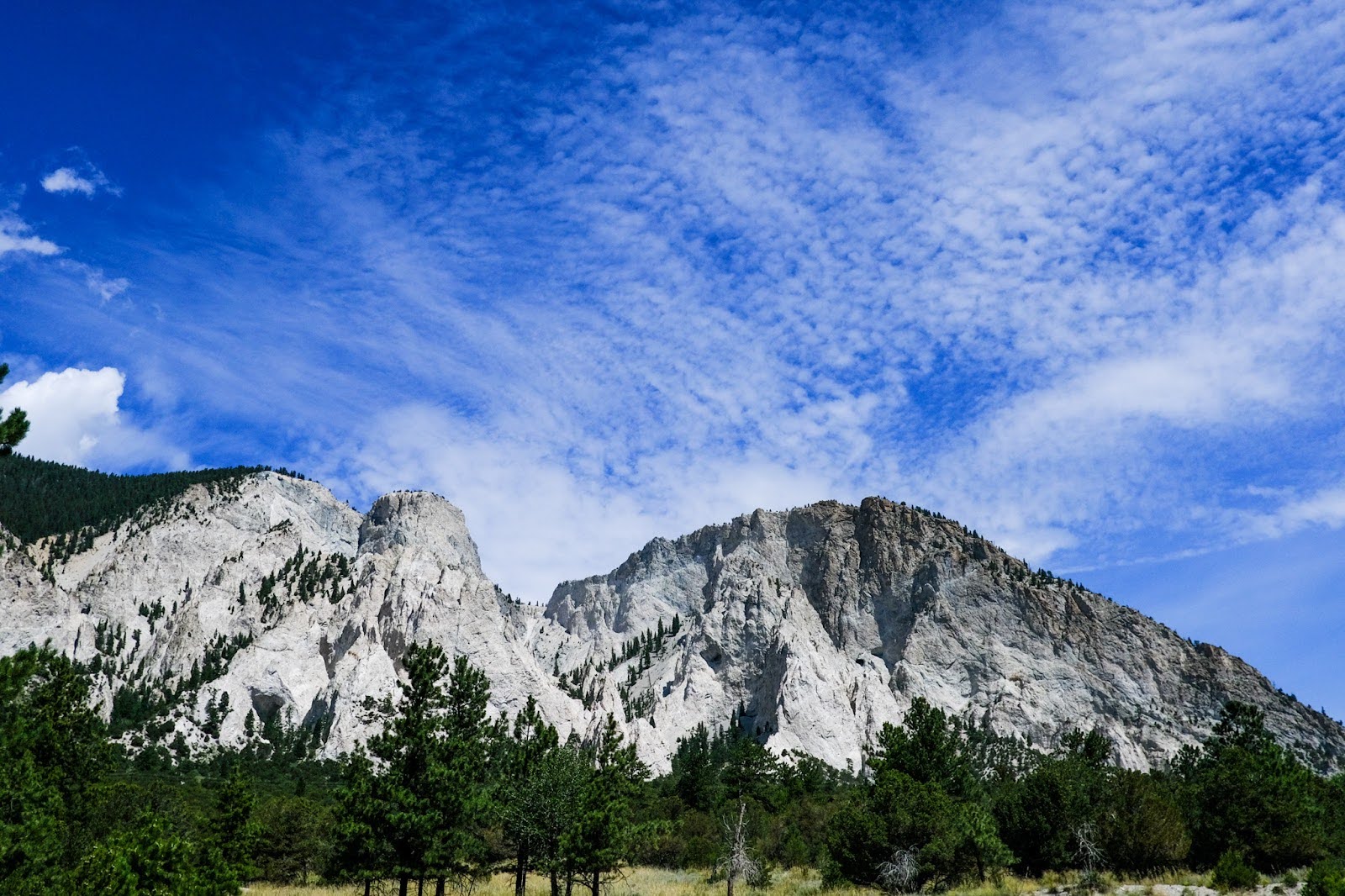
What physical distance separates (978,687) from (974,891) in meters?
121

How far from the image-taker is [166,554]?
143125mm

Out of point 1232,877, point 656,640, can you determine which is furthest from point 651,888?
point 656,640

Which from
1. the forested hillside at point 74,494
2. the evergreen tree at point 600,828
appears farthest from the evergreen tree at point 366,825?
the forested hillside at point 74,494

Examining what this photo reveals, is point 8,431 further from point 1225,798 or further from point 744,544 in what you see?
point 744,544

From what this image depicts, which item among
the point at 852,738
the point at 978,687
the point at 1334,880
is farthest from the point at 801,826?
the point at 978,687

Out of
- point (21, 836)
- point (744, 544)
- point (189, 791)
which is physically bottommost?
point (189, 791)

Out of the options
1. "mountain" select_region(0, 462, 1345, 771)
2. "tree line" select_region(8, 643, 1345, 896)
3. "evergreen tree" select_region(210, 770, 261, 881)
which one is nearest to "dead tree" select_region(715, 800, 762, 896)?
"tree line" select_region(8, 643, 1345, 896)

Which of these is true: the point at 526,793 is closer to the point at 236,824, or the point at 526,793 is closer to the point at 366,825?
the point at 366,825

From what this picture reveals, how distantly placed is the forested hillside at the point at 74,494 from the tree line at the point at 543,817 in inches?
4854

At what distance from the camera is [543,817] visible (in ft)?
104

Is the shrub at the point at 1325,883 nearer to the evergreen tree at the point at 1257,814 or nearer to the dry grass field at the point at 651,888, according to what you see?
the evergreen tree at the point at 1257,814

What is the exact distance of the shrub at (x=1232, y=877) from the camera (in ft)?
101

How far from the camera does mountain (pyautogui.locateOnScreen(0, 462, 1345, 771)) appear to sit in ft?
390

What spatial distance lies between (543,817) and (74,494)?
178293mm
